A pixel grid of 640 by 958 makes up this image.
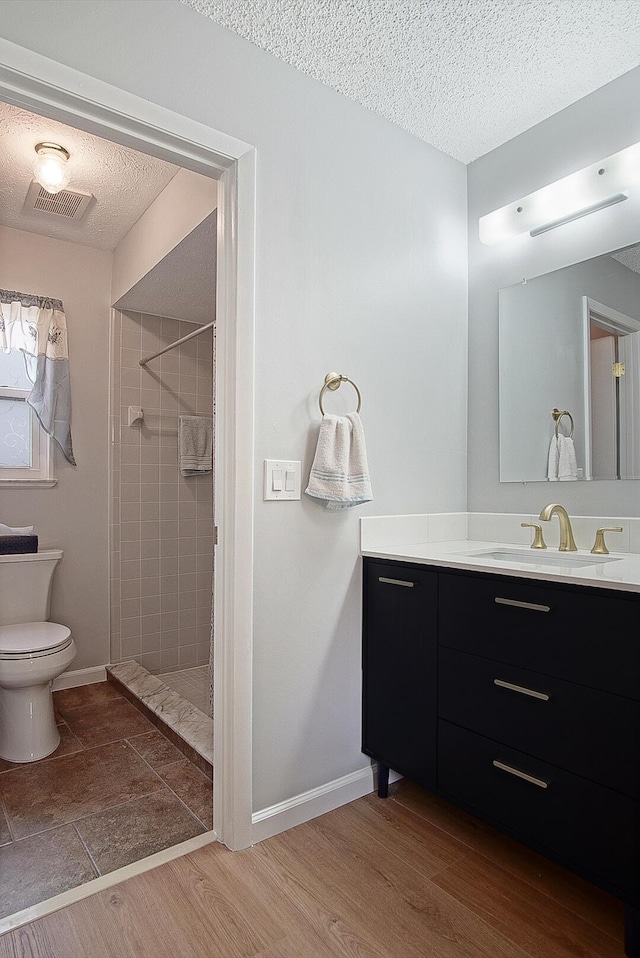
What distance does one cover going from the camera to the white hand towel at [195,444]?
341 centimetres

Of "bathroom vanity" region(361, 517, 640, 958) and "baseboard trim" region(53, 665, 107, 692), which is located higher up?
"bathroom vanity" region(361, 517, 640, 958)

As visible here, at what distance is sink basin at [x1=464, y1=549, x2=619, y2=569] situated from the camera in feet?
6.04

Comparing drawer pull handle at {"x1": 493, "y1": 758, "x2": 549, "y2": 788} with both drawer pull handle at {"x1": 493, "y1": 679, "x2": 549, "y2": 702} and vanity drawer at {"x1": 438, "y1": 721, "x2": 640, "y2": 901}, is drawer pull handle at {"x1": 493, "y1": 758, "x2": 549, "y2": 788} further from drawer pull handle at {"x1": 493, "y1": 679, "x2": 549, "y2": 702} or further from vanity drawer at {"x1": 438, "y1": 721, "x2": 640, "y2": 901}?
drawer pull handle at {"x1": 493, "y1": 679, "x2": 549, "y2": 702}

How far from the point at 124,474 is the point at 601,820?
2.77 m

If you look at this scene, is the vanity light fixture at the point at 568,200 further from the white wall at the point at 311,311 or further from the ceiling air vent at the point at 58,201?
the ceiling air vent at the point at 58,201

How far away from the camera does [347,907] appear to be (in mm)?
1476

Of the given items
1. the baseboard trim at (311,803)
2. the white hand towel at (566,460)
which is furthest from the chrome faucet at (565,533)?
the baseboard trim at (311,803)

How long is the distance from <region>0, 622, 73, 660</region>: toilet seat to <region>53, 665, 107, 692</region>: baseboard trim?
0.52 m

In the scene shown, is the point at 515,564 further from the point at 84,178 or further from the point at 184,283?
the point at 84,178

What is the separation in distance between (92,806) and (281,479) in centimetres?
132

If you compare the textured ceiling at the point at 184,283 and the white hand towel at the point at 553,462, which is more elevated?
the textured ceiling at the point at 184,283

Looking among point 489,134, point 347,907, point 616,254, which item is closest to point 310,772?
point 347,907

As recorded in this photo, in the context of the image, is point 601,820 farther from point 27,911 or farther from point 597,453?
point 27,911

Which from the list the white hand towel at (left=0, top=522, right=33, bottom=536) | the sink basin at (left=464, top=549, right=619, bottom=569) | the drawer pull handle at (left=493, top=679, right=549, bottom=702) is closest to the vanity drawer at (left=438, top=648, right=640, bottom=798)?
the drawer pull handle at (left=493, top=679, right=549, bottom=702)
